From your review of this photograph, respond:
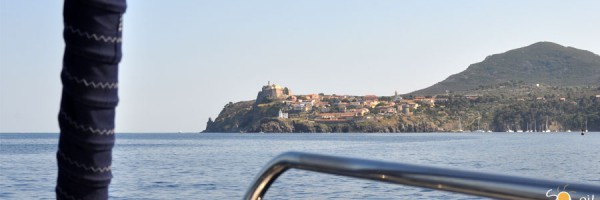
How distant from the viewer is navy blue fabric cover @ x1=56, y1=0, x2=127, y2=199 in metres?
0.75

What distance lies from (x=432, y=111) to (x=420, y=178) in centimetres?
13060

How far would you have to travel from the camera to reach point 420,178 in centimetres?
131

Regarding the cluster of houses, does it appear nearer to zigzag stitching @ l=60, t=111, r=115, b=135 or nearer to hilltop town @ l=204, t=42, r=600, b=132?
→ hilltop town @ l=204, t=42, r=600, b=132

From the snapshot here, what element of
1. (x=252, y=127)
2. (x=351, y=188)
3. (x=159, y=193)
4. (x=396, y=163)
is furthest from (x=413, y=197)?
(x=252, y=127)

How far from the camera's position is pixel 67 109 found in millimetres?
767

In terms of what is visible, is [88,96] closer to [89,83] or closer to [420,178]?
[89,83]

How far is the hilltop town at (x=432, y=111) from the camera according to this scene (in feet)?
406

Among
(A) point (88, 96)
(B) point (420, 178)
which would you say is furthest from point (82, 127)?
(B) point (420, 178)

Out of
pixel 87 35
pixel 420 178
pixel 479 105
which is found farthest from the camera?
pixel 479 105

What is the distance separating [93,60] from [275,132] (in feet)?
444

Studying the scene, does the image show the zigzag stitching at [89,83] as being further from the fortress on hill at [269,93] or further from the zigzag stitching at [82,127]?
the fortress on hill at [269,93]

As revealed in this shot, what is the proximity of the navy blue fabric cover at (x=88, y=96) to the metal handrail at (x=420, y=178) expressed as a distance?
0.53 metres

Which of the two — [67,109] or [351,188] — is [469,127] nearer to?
[351,188]

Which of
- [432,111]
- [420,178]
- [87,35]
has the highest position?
[432,111]
